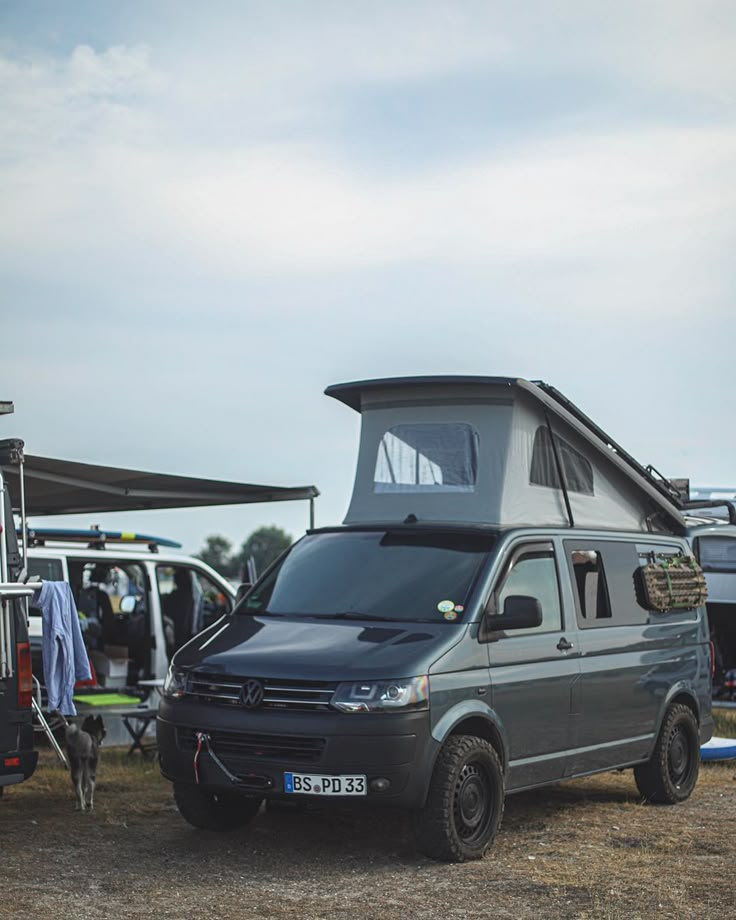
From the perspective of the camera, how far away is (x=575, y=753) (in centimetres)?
888

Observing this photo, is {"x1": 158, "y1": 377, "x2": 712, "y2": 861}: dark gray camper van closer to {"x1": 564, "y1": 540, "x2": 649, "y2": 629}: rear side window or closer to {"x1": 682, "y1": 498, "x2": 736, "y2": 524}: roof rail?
{"x1": 564, "y1": 540, "x2": 649, "y2": 629}: rear side window

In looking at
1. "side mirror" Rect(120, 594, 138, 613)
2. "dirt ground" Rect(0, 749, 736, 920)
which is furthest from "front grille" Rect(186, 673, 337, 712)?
"side mirror" Rect(120, 594, 138, 613)

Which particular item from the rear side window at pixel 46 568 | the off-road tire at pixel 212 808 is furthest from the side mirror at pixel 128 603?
the off-road tire at pixel 212 808

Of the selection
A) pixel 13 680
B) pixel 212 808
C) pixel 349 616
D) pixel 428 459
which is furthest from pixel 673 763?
pixel 13 680

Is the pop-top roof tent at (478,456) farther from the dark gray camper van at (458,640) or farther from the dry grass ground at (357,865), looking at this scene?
the dry grass ground at (357,865)

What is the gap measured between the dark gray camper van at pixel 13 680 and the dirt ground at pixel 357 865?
1.86ft

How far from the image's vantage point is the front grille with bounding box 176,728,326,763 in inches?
297

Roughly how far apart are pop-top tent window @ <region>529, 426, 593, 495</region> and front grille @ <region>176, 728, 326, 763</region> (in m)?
2.83

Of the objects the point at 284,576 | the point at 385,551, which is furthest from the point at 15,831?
the point at 385,551

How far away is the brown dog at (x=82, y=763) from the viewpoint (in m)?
9.87

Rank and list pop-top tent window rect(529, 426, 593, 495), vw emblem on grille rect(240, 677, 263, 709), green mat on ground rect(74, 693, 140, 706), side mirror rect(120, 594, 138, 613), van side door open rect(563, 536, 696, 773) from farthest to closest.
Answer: side mirror rect(120, 594, 138, 613)
green mat on ground rect(74, 693, 140, 706)
pop-top tent window rect(529, 426, 593, 495)
van side door open rect(563, 536, 696, 773)
vw emblem on grille rect(240, 677, 263, 709)

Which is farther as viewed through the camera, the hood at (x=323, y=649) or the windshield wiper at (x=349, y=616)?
the windshield wiper at (x=349, y=616)

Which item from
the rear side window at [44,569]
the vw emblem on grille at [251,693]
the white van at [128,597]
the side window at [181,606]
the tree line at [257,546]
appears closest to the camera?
the vw emblem on grille at [251,693]

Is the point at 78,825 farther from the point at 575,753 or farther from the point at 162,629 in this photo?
the point at 162,629
